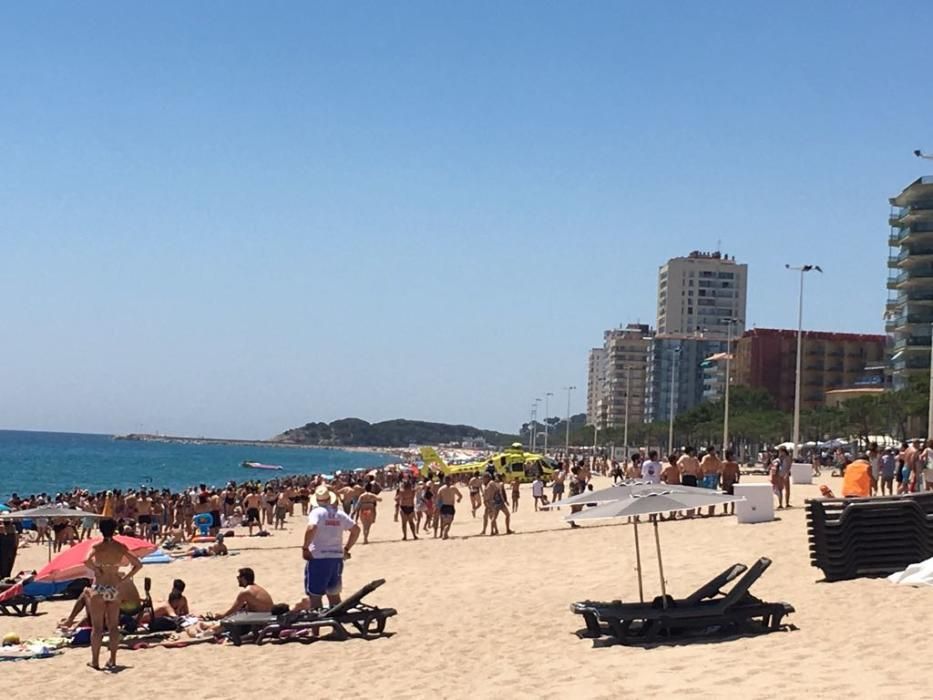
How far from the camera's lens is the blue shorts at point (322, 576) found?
1298 cm

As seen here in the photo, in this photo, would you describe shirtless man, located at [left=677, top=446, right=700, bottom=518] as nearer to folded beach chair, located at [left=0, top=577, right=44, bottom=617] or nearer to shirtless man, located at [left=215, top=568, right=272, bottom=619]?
shirtless man, located at [left=215, top=568, right=272, bottom=619]

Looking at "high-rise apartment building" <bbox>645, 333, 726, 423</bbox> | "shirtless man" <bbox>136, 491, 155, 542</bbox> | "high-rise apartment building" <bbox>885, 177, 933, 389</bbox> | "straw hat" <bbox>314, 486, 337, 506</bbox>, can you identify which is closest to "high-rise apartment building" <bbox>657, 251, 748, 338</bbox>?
"high-rise apartment building" <bbox>645, 333, 726, 423</bbox>

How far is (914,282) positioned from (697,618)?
7682cm

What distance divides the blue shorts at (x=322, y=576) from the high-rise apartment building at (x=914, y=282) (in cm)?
7333

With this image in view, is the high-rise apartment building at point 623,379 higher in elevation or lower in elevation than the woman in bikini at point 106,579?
higher

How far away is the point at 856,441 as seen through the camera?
77.1 m

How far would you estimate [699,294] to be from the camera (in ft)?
561

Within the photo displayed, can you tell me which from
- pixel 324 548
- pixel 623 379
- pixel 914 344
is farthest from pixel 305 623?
pixel 623 379

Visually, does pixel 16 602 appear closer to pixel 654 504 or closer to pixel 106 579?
pixel 106 579

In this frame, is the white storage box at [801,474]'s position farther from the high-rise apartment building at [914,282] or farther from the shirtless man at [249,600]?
the high-rise apartment building at [914,282]

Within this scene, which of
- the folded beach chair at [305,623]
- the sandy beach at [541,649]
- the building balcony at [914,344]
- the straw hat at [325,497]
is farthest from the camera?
the building balcony at [914,344]

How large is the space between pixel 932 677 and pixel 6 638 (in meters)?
9.12

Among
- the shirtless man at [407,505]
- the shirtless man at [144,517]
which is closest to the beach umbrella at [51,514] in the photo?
the shirtless man at [407,505]

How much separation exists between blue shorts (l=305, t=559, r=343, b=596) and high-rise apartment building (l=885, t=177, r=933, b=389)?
7333cm
